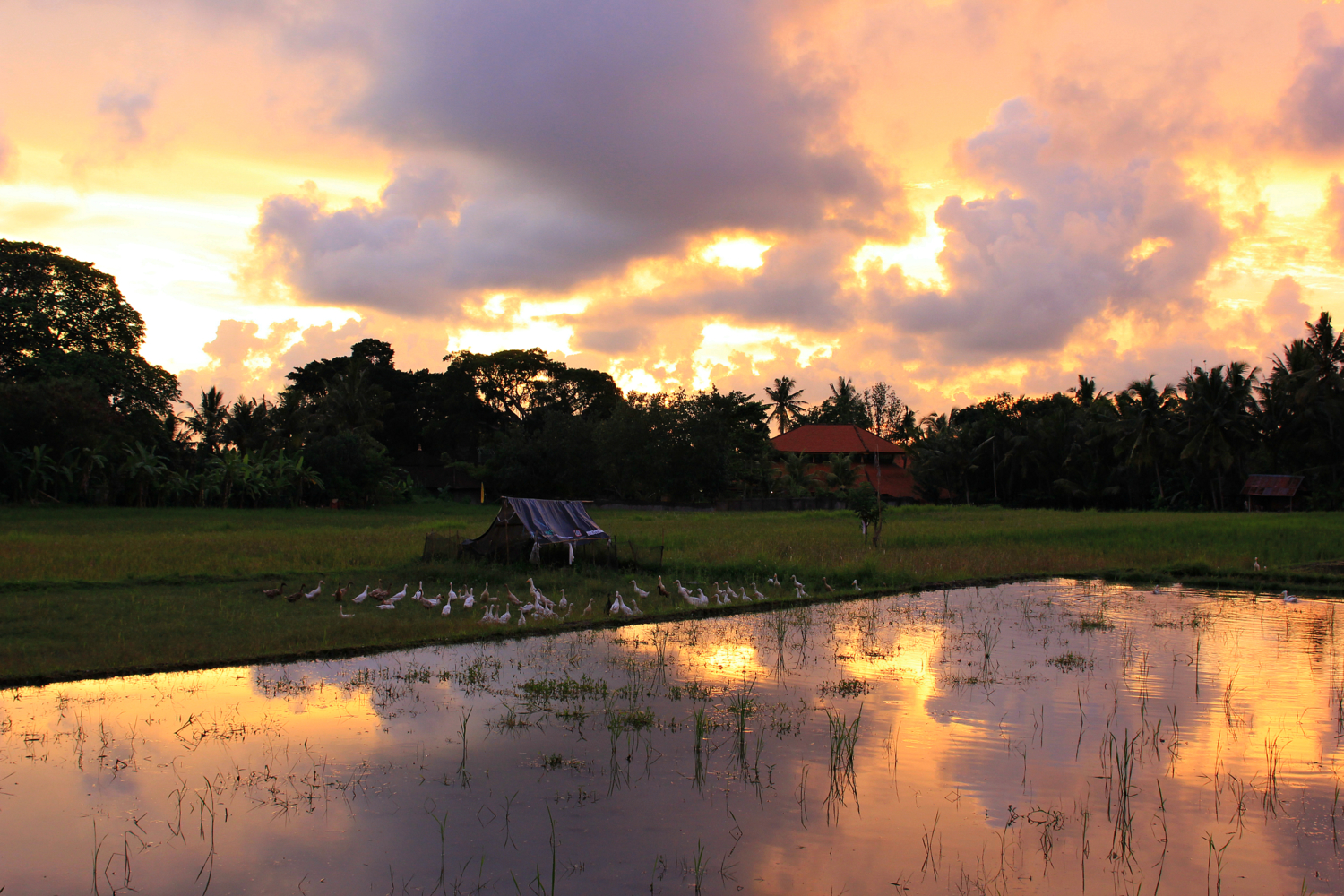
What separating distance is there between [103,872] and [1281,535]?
26954 mm

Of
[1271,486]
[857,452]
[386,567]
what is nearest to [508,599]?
[386,567]

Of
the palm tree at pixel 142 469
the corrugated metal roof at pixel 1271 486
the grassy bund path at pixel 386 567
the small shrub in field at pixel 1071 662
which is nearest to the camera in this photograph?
the small shrub in field at pixel 1071 662

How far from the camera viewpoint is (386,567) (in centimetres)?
1717

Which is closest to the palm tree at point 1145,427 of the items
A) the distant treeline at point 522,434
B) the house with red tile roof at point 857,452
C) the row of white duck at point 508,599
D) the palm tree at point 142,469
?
the distant treeline at point 522,434

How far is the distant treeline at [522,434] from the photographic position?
111 ft

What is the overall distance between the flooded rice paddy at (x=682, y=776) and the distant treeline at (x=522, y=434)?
29129mm

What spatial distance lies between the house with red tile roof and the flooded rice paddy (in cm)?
4331

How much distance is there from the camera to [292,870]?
4801 mm

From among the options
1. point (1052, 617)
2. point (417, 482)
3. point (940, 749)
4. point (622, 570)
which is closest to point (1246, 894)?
point (940, 749)

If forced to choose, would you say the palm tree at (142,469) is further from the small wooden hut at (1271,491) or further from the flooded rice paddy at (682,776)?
the small wooden hut at (1271,491)

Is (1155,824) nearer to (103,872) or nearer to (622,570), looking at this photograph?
(103,872)

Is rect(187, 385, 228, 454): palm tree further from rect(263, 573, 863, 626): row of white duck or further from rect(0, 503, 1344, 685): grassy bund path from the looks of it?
rect(263, 573, 863, 626): row of white duck

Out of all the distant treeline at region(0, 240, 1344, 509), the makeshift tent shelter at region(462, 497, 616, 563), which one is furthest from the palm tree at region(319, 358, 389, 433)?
the makeshift tent shelter at region(462, 497, 616, 563)

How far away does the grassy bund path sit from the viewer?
34.3ft
